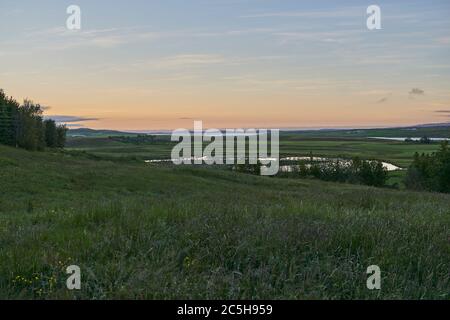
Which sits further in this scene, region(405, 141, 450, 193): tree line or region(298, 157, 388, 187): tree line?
region(298, 157, 388, 187): tree line

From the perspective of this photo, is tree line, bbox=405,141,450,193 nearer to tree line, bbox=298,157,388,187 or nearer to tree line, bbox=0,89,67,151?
tree line, bbox=298,157,388,187

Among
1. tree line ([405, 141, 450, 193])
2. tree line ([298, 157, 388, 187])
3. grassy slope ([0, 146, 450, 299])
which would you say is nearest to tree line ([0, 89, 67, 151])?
tree line ([298, 157, 388, 187])

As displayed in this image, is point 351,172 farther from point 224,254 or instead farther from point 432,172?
point 224,254

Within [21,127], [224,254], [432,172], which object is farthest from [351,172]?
[224,254]

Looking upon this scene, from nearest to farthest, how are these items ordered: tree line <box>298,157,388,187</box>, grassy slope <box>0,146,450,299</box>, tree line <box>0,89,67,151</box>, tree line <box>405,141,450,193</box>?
grassy slope <box>0,146,450,299</box>
tree line <box>0,89,67,151</box>
tree line <box>405,141,450,193</box>
tree line <box>298,157,388,187</box>

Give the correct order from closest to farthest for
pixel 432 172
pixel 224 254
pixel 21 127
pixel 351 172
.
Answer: pixel 224 254
pixel 21 127
pixel 432 172
pixel 351 172

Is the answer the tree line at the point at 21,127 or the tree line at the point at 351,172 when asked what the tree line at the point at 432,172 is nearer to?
the tree line at the point at 351,172

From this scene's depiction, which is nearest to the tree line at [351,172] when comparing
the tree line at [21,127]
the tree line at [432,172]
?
the tree line at [432,172]

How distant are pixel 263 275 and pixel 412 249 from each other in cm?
212

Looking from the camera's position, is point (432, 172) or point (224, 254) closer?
point (224, 254)

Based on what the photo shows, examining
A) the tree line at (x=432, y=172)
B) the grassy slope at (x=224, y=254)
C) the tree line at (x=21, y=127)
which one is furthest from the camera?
the tree line at (x=432, y=172)

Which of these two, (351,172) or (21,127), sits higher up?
(21,127)

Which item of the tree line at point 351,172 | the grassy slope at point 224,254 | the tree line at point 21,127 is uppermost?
the tree line at point 21,127
